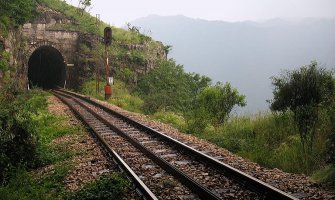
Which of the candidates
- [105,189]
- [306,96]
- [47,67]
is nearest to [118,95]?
[47,67]

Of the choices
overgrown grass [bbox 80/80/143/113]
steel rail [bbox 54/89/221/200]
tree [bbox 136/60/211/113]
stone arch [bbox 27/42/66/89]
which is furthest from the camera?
stone arch [bbox 27/42/66/89]

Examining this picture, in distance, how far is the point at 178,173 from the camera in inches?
277

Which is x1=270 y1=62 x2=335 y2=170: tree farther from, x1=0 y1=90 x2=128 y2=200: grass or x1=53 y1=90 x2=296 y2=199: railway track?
x1=0 y1=90 x2=128 y2=200: grass

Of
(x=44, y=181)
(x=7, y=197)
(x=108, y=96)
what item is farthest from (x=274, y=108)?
(x=108, y=96)

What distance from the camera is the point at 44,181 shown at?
23.8 feet

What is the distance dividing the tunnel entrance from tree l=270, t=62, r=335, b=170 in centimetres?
2858

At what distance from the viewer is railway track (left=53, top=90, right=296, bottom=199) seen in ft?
19.7

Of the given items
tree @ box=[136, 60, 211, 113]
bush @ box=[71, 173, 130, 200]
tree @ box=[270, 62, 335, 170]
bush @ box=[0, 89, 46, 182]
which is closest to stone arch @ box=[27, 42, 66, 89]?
tree @ box=[136, 60, 211, 113]

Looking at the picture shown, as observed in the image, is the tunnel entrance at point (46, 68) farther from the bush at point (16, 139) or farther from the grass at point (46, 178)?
the bush at point (16, 139)

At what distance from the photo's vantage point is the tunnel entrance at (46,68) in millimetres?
36369

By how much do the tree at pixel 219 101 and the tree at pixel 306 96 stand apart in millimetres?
4975

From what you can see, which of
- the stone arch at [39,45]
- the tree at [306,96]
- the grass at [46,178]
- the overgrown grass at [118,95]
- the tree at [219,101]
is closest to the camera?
the grass at [46,178]

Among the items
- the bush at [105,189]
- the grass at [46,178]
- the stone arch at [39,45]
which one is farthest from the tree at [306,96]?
the stone arch at [39,45]

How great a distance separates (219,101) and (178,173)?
34.4 feet
